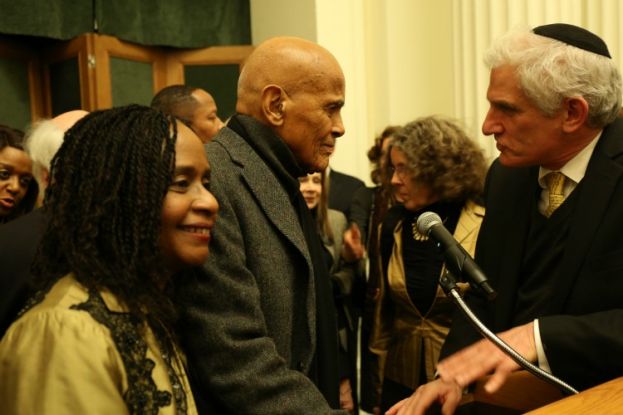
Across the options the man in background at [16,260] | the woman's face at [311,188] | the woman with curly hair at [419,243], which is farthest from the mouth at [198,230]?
the woman's face at [311,188]

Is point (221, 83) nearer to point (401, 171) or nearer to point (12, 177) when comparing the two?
point (401, 171)

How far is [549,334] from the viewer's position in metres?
1.79

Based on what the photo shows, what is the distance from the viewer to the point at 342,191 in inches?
170

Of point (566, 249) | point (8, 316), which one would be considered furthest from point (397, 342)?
point (8, 316)

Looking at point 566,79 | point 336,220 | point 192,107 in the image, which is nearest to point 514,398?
point 566,79

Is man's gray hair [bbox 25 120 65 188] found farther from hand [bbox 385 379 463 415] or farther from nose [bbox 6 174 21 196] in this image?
hand [bbox 385 379 463 415]

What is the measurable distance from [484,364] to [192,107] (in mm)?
2314

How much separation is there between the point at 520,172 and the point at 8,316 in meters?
1.51

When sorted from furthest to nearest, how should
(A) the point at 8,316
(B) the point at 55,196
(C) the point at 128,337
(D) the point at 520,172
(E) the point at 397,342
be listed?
1. (E) the point at 397,342
2. (D) the point at 520,172
3. (A) the point at 8,316
4. (B) the point at 55,196
5. (C) the point at 128,337

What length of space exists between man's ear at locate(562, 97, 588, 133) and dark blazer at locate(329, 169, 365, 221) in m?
2.14

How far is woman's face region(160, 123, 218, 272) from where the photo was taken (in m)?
1.40

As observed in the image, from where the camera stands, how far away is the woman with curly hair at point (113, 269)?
1.16 metres

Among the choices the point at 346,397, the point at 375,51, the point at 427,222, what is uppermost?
the point at 375,51

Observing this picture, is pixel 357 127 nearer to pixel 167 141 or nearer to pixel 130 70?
pixel 130 70
